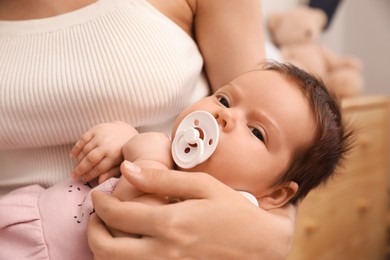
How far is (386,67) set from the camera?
274 centimetres

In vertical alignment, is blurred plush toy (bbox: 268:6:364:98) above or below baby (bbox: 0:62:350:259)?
below

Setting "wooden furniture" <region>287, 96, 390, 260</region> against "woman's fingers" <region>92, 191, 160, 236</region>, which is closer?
"woman's fingers" <region>92, 191, 160, 236</region>

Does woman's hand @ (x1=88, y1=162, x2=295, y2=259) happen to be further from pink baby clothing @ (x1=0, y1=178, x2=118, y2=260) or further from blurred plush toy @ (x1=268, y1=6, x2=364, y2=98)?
blurred plush toy @ (x1=268, y1=6, x2=364, y2=98)

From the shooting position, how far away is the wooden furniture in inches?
76.0

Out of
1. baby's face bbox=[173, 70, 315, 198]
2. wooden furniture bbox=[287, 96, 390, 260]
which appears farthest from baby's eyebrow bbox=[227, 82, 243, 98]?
wooden furniture bbox=[287, 96, 390, 260]

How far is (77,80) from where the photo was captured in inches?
30.9

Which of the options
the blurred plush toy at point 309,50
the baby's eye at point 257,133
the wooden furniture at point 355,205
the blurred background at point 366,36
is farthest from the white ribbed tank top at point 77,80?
the blurred background at point 366,36

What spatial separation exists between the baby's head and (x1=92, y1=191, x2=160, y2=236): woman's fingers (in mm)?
127

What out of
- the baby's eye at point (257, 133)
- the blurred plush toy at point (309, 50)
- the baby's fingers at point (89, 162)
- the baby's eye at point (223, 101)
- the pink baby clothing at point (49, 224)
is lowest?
the blurred plush toy at point (309, 50)

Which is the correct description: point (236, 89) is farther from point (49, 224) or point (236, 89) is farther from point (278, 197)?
point (49, 224)

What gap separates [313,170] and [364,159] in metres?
1.57

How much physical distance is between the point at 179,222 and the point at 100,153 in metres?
0.19

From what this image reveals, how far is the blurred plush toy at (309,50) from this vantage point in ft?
7.26

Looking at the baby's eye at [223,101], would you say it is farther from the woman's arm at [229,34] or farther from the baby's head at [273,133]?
the woman's arm at [229,34]
